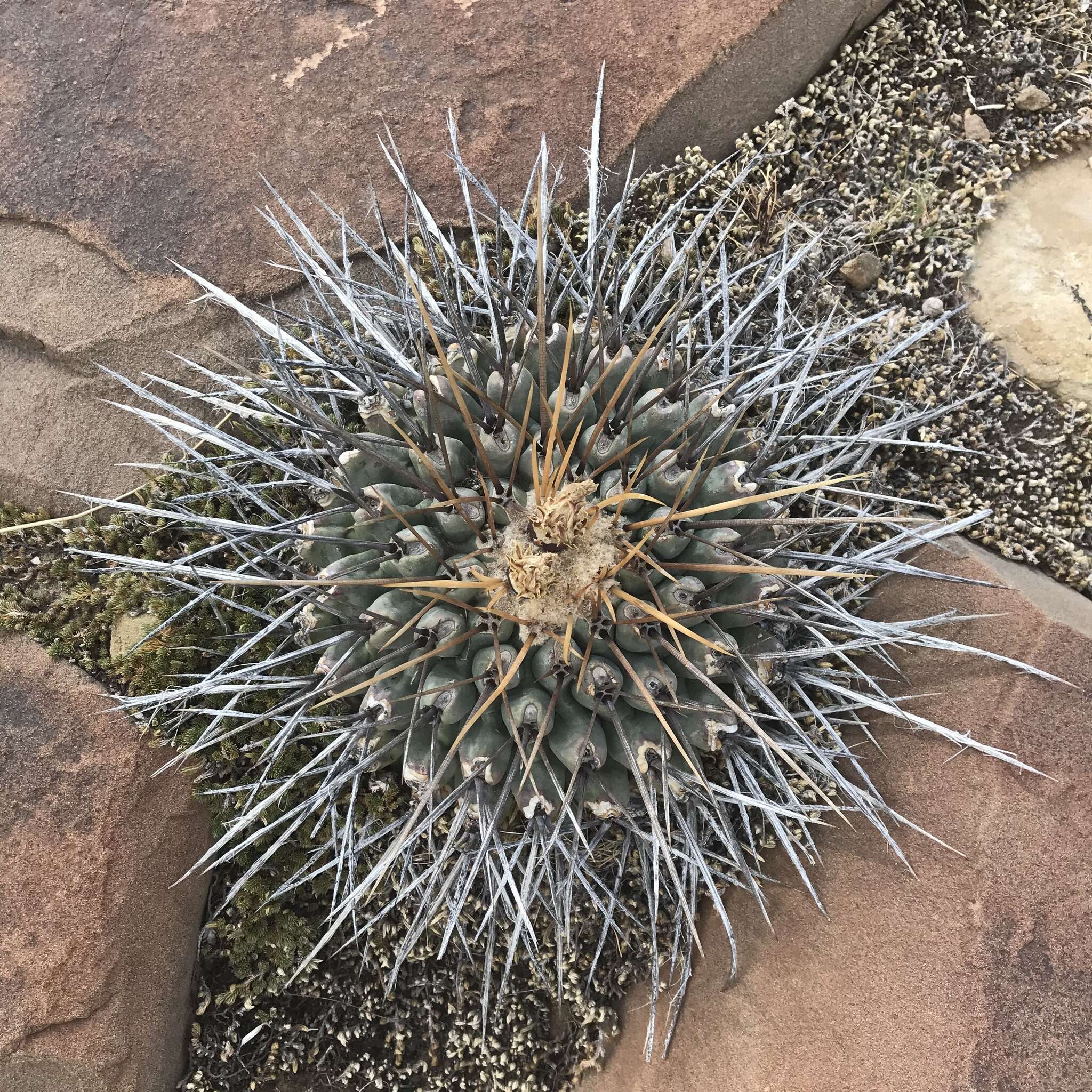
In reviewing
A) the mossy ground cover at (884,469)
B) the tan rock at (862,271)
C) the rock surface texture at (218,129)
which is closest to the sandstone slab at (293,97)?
the rock surface texture at (218,129)

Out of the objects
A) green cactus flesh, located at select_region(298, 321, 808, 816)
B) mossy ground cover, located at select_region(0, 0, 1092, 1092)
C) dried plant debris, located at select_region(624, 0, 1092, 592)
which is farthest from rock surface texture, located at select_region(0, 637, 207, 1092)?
dried plant debris, located at select_region(624, 0, 1092, 592)

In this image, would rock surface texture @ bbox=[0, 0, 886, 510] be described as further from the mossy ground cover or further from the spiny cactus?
the mossy ground cover

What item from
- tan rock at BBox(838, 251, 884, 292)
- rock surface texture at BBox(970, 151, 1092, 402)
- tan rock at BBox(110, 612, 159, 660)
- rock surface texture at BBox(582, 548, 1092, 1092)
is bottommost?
rock surface texture at BBox(582, 548, 1092, 1092)

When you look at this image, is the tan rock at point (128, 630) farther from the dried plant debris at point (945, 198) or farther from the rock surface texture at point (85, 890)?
the dried plant debris at point (945, 198)

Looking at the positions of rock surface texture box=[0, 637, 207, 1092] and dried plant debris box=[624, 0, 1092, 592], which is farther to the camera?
dried plant debris box=[624, 0, 1092, 592]

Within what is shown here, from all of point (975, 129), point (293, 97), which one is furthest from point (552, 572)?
point (975, 129)

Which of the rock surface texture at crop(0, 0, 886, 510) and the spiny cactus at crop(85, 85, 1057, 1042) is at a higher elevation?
the rock surface texture at crop(0, 0, 886, 510)
